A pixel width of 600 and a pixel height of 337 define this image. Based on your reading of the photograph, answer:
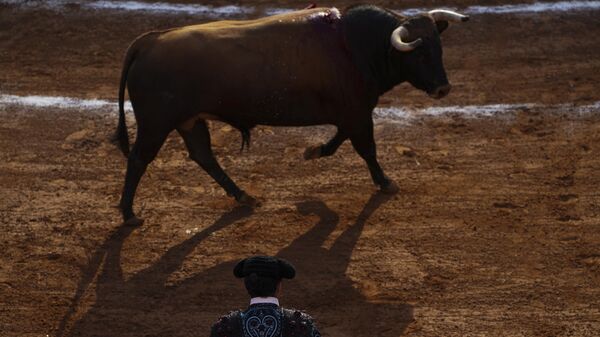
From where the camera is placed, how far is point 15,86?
13023 mm

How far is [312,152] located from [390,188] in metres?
0.90

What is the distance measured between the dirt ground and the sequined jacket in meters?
2.31

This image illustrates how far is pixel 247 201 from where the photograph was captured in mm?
10500

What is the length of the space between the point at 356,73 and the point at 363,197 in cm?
128

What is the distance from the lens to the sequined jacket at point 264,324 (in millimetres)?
6180

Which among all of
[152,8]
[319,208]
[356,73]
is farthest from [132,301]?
[152,8]

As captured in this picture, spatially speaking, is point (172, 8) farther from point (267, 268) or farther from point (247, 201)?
point (267, 268)

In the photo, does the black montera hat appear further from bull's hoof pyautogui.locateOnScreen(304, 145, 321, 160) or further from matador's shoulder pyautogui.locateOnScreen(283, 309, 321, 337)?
bull's hoof pyautogui.locateOnScreen(304, 145, 321, 160)

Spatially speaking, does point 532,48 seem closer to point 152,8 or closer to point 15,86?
point 152,8

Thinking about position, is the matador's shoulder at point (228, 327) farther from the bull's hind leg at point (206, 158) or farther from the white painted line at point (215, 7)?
the white painted line at point (215, 7)

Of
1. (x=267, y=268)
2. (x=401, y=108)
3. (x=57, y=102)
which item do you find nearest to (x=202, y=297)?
(x=267, y=268)

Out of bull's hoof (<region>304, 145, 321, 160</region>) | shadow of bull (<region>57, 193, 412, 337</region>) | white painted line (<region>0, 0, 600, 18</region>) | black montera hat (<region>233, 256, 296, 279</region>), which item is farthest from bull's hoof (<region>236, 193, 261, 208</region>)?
white painted line (<region>0, 0, 600, 18</region>)

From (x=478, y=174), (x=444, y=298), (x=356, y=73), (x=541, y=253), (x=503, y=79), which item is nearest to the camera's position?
(x=444, y=298)

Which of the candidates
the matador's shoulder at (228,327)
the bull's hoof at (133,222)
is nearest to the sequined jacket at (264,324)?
the matador's shoulder at (228,327)
